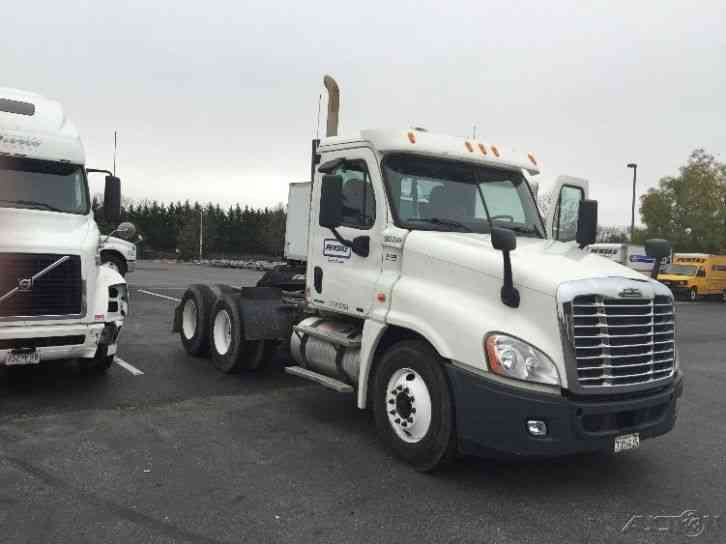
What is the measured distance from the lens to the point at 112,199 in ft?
26.6

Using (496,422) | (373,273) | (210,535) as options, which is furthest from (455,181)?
(210,535)

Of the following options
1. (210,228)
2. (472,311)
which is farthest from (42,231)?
(210,228)

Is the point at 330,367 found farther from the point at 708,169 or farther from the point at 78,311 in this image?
the point at 708,169

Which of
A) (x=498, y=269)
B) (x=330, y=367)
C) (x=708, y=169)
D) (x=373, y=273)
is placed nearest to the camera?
(x=498, y=269)

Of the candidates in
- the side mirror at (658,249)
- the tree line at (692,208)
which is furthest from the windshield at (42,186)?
the tree line at (692,208)

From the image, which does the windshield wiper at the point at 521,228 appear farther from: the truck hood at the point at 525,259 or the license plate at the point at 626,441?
the license plate at the point at 626,441

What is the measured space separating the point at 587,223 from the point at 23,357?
5577 millimetres

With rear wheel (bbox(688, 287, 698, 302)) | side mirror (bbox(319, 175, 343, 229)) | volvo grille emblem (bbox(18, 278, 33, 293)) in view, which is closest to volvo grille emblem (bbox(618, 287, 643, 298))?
side mirror (bbox(319, 175, 343, 229))

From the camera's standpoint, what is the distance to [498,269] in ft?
15.1

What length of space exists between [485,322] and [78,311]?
442 cm

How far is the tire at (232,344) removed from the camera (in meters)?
7.75

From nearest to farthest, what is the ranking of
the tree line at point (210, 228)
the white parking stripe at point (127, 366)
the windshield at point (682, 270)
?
the white parking stripe at point (127, 366), the windshield at point (682, 270), the tree line at point (210, 228)

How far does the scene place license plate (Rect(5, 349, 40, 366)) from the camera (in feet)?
20.3

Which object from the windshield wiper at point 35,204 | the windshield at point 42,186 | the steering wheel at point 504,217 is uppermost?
the windshield at point 42,186
